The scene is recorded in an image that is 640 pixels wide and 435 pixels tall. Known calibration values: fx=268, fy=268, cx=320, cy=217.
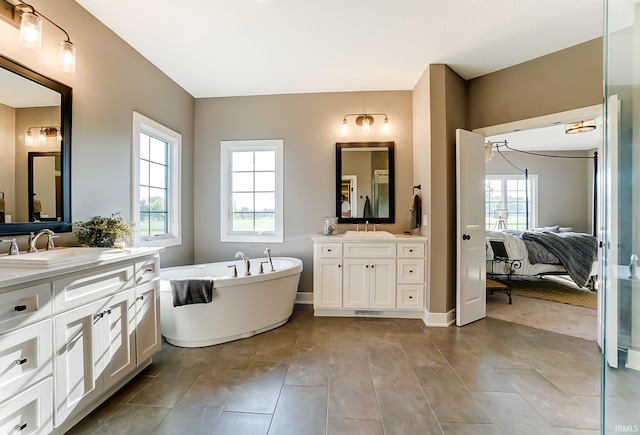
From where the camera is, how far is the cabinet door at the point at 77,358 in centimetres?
134

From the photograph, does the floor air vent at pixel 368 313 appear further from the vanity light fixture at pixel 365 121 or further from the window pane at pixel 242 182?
the vanity light fixture at pixel 365 121

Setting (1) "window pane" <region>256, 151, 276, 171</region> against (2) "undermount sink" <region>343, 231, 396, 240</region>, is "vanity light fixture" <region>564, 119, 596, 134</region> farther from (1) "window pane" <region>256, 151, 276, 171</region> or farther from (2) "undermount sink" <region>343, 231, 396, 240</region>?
(1) "window pane" <region>256, 151, 276, 171</region>

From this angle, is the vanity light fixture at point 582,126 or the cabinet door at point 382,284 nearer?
the cabinet door at point 382,284

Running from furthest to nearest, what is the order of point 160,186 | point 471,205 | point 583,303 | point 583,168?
point 583,168, point 583,303, point 160,186, point 471,205

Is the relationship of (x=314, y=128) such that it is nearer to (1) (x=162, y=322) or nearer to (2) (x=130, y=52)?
(2) (x=130, y=52)

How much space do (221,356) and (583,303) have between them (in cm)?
444

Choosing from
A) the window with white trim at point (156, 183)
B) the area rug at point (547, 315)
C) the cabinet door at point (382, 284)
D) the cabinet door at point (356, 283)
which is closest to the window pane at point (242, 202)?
the window with white trim at point (156, 183)

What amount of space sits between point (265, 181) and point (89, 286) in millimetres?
2390

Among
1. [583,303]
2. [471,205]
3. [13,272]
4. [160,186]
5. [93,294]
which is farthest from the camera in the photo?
[583,303]

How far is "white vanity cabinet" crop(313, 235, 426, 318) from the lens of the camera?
302cm

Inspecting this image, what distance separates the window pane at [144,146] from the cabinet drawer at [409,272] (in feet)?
9.81

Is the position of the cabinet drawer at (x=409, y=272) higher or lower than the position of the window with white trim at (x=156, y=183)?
lower

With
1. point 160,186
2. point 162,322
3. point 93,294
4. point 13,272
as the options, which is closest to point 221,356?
point 162,322

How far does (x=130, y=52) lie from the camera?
2518 mm
